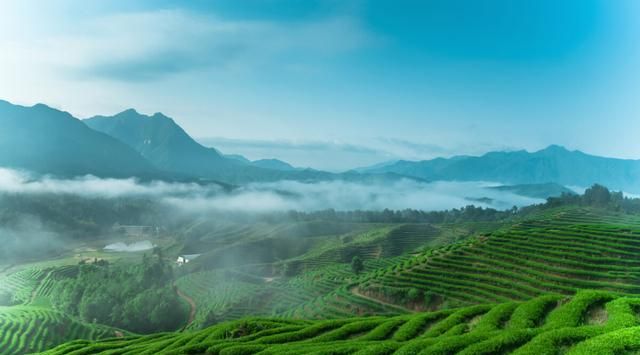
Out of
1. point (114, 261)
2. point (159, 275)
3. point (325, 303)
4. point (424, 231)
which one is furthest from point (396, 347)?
point (114, 261)

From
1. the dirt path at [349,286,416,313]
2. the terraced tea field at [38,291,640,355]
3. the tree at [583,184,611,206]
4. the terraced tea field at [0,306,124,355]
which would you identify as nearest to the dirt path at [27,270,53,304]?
the terraced tea field at [0,306,124,355]

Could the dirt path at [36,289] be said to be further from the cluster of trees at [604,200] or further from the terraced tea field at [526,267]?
the cluster of trees at [604,200]

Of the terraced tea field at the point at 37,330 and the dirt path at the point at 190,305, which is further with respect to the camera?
the dirt path at the point at 190,305

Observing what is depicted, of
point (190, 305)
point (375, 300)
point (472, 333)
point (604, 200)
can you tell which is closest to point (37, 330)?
point (190, 305)

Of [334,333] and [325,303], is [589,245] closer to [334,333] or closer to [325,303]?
[325,303]

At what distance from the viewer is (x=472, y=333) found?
21.0 meters

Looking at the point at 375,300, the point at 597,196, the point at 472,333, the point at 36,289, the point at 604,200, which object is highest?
the point at 597,196

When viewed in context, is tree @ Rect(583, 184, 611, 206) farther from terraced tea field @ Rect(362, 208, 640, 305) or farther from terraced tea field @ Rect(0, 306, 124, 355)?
terraced tea field @ Rect(0, 306, 124, 355)

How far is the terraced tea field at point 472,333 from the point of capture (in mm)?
17359

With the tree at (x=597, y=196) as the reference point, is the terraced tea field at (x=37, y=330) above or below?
below

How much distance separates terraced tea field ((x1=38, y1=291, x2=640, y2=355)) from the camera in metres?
17.4

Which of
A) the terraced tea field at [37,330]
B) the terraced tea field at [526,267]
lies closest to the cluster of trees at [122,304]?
the terraced tea field at [37,330]

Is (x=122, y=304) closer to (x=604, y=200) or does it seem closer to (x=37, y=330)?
(x=37, y=330)

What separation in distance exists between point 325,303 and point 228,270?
226 ft
